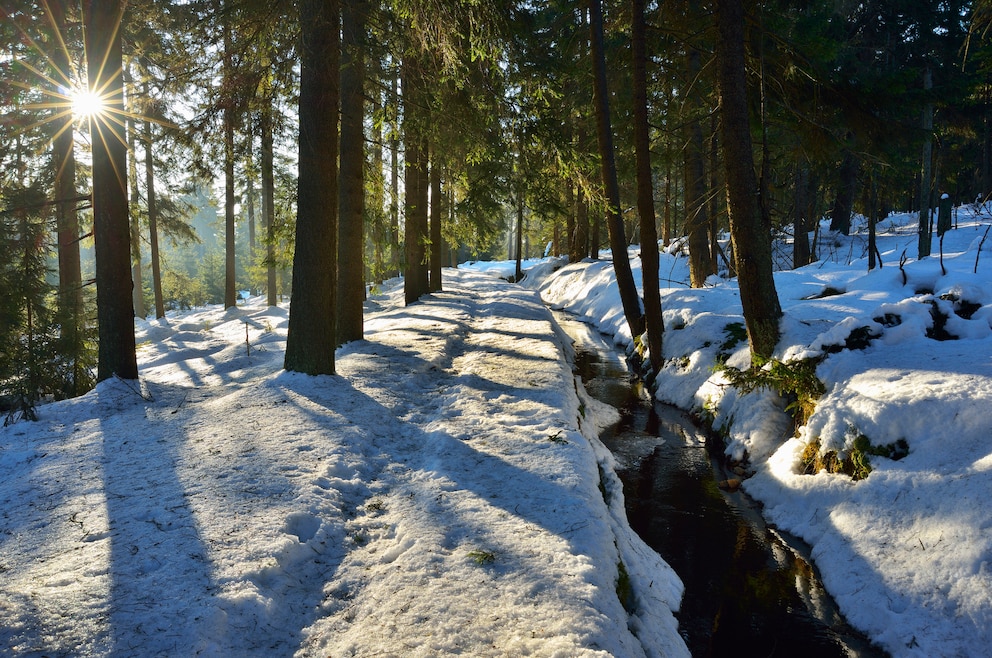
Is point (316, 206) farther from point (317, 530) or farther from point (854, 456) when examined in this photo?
point (854, 456)

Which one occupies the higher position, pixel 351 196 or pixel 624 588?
pixel 351 196

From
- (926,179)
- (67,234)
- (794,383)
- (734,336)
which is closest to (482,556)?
(794,383)

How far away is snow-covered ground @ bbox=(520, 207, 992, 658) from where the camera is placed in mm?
3373

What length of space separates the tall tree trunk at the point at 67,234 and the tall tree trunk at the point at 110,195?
225 centimetres

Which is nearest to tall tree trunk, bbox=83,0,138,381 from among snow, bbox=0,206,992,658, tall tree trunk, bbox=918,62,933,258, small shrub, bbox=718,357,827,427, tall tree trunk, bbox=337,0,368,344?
snow, bbox=0,206,992,658

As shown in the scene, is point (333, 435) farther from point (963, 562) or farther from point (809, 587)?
point (963, 562)

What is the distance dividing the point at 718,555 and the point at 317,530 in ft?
11.9

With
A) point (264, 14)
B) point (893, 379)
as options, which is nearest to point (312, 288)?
point (264, 14)

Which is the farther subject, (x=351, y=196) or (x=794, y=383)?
(x=351, y=196)

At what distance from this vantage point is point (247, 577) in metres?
3.02

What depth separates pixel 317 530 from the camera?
366 cm

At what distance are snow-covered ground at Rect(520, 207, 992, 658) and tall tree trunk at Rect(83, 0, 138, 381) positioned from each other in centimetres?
895

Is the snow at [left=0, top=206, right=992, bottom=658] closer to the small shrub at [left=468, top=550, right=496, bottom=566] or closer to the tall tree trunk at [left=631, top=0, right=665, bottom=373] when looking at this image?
the small shrub at [left=468, top=550, right=496, bottom=566]

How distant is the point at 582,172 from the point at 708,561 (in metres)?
7.10
